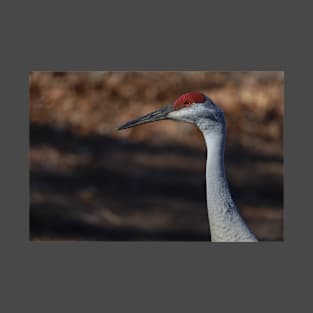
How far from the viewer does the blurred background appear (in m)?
9.84

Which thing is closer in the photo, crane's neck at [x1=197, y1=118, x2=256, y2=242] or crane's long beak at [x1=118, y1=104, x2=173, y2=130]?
crane's neck at [x1=197, y1=118, x2=256, y2=242]

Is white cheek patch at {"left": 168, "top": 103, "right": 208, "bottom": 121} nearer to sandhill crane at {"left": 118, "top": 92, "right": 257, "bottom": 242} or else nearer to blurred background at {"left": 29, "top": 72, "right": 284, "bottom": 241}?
sandhill crane at {"left": 118, "top": 92, "right": 257, "bottom": 242}

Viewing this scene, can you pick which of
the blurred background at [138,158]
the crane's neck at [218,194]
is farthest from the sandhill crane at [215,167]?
the blurred background at [138,158]

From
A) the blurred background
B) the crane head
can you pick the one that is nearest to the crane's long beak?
the crane head

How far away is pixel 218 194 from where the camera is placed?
9.21 meters

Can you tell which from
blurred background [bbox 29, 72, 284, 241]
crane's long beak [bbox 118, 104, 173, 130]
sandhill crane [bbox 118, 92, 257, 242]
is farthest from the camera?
blurred background [bbox 29, 72, 284, 241]

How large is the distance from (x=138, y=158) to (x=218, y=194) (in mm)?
1144

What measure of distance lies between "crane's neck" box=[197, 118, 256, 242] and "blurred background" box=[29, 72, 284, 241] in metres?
0.56

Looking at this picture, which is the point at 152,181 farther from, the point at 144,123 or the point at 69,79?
the point at 69,79

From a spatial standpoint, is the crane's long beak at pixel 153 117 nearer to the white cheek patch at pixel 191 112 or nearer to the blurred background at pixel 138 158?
the white cheek patch at pixel 191 112

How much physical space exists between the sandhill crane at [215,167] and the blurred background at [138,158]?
1.71 feet

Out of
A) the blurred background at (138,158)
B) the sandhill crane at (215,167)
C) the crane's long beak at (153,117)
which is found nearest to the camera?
the sandhill crane at (215,167)

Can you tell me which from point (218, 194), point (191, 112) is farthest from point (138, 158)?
point (218, 194)

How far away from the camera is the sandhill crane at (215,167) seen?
9.21 metres
